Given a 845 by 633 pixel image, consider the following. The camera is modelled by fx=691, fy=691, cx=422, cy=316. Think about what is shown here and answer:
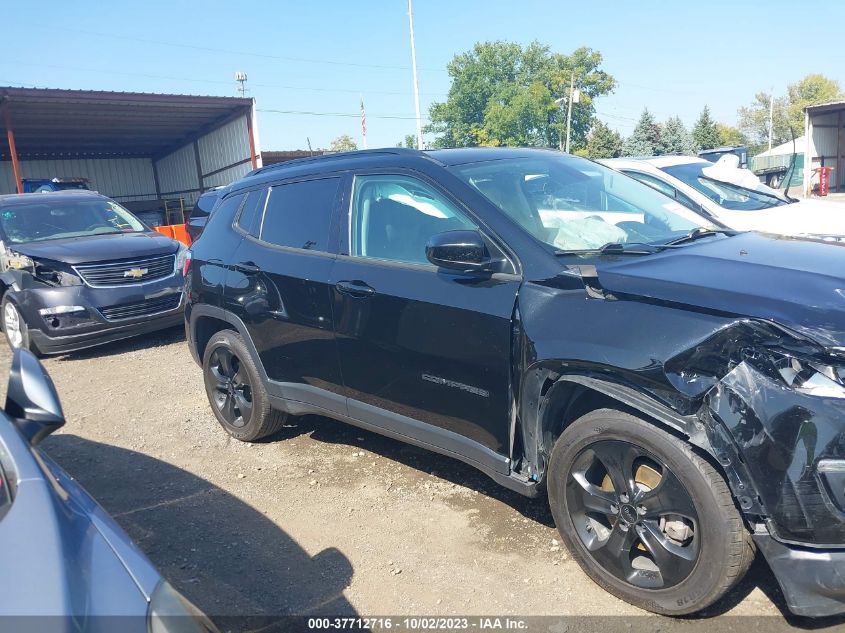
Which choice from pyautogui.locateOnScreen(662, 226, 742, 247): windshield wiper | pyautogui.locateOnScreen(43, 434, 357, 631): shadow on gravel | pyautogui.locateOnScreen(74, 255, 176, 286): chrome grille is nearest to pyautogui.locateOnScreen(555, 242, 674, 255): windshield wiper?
pyautogui.locateOnScreen(662, 226, 742, 247): windshield wiper

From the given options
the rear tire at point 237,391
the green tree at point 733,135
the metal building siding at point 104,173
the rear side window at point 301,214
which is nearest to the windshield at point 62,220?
the rear tire at point 237,391

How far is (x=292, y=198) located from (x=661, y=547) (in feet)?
9.81

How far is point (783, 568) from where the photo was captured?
2.40m

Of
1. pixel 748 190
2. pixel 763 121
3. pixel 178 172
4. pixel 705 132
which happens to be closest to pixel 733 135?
pixel 763 121

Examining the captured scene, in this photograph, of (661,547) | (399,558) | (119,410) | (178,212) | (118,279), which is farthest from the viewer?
(178,212)

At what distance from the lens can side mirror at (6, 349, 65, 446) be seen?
2170 mm

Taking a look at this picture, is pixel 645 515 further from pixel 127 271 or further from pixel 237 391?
pixel 127 271

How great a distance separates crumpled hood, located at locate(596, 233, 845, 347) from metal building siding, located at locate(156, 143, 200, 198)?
27595 millimetres

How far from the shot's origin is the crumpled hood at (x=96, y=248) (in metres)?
7.58

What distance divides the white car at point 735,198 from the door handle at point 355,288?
4.28 meters

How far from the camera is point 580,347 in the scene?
282 centimetres

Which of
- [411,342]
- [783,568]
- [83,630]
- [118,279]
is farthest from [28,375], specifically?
→ [118,279]

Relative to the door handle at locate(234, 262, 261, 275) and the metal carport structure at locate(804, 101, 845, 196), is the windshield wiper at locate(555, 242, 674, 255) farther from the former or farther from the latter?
the metal carport structure at locate(804, 101, 845, 196)

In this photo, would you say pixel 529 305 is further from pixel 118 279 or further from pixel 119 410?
pixel 118 279
